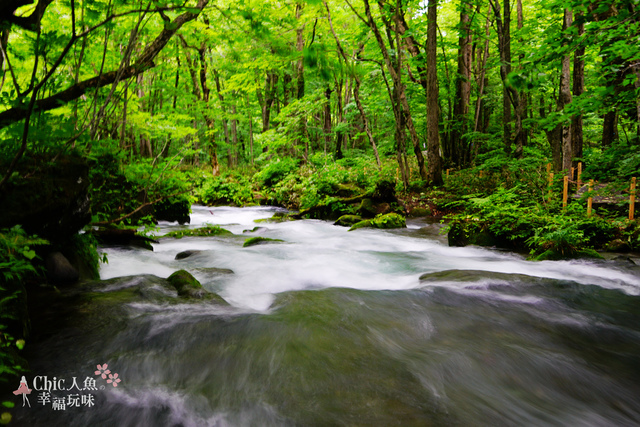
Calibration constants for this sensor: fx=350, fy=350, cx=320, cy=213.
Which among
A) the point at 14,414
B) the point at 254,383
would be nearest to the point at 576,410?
the point at 254,383

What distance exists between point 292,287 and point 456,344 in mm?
2503

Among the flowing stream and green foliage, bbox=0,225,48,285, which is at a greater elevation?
green foliage, bbox=0,225,48,285

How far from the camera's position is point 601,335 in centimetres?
375

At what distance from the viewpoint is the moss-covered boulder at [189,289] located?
416 centimetres

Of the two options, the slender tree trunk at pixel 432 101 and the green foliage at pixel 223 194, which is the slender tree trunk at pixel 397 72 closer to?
the slender tree trunk at pixel 432 101

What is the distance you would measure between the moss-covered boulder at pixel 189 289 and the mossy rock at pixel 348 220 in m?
7.82

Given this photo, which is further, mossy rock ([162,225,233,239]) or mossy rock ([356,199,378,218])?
mossy rock ([356,199,378,218])

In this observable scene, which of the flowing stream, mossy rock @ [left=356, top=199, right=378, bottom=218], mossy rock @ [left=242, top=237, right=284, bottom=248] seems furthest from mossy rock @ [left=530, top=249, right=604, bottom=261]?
mossy rock @ [left=356, top=199, right=378, bottom=218]

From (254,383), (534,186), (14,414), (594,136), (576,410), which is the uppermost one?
(594,136)

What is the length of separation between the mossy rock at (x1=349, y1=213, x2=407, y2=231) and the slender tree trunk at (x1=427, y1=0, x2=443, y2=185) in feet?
15.1

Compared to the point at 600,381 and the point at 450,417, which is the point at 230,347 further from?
the point at 600,381

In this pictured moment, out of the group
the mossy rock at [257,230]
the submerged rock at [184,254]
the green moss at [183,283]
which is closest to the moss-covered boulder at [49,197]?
the green moss at [183,283]

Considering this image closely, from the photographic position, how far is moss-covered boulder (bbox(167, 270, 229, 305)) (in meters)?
4.16

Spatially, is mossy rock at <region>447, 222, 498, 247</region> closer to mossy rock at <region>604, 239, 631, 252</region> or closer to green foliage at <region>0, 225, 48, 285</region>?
mossy rock at <region>604, 239, 631, 252</region>
